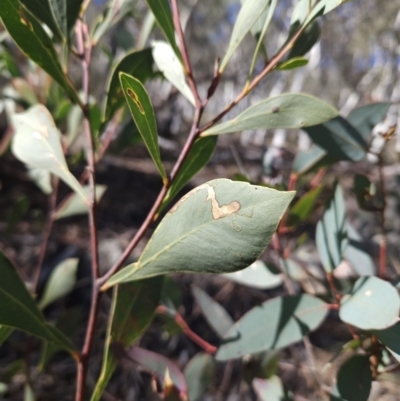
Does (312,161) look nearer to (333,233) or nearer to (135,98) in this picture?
(333,233)

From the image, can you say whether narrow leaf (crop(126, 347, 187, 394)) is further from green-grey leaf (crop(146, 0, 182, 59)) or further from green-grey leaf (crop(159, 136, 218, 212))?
green-grey leaf (crop(146, 0, 182, 59))

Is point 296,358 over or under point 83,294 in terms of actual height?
under

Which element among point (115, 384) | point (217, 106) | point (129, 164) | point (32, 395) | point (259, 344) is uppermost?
point (259, 344)

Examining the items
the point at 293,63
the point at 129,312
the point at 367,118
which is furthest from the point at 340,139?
the point at 129,312

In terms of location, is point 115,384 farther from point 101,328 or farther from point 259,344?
point 259,344

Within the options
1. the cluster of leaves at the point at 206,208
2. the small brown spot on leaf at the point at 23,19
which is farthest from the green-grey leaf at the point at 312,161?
the small brown spot on leaf at the point at 23,19

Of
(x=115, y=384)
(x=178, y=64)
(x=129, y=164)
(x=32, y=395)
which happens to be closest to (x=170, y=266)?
(x=178, y=64)

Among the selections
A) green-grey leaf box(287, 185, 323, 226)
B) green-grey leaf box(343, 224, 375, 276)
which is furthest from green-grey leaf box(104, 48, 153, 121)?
green-grey leaf box(343, 224, 375, 276)
